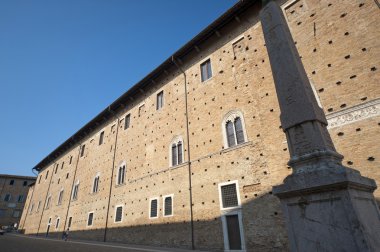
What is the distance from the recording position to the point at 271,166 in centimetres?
Answer: 780

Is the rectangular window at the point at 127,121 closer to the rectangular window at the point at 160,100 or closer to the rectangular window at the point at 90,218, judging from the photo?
the rectangular window at the point at 160,100

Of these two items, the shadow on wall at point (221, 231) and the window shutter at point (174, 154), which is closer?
the shadow on wall at point (221, 231)

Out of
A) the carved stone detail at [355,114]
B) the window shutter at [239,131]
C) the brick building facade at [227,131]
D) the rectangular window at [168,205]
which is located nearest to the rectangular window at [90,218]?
the brick building facade at [227,131]

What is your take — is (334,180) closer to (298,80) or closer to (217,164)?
(298,80)

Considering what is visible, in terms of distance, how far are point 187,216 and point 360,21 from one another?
31.3ft

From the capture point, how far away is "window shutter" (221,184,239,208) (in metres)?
8.55

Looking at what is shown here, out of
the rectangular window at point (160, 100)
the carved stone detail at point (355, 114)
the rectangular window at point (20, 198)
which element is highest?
the rectangular window at point (160, 100)

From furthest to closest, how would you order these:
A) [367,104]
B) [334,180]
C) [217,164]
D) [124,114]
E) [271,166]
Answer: [124,114]
[217,164]
[271,166]
[367,104]
[334,180]

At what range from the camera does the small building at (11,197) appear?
38.3m

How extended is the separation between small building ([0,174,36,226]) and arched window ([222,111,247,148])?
42.2m

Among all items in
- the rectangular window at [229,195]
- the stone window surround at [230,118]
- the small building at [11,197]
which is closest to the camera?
the rectangular window at [229,195]

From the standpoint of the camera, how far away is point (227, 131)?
31.9 feet

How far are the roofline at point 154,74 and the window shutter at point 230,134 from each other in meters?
5.14

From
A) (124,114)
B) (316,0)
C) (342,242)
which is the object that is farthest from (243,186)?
(124,114)
